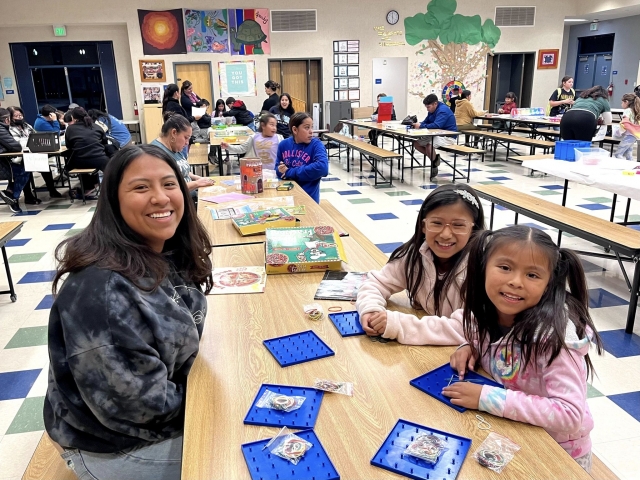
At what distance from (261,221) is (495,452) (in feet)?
6.49

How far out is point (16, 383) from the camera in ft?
9.09

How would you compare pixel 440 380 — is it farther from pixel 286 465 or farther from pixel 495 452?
pixel 286 465

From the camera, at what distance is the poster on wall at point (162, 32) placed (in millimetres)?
12547

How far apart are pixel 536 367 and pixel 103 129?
23.7 feet

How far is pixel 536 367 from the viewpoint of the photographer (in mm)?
1311

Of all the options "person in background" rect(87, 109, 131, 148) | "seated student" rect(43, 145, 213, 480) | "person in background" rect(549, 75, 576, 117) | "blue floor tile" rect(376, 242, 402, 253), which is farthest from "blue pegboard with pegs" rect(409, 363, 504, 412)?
"person in background" rect(549, 75, 576, 117)

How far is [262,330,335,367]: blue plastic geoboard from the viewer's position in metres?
1.47

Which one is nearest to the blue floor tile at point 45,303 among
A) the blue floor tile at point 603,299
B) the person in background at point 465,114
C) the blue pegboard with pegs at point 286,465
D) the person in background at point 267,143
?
the person in background at point 267,143

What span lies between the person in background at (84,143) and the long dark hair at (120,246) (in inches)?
229

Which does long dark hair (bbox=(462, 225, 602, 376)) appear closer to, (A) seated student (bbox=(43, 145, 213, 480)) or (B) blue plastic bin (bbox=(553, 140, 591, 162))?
(A) seated student (bbox=(43, 145, 213, 480))

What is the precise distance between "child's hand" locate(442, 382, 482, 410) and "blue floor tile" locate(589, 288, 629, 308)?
2689mm

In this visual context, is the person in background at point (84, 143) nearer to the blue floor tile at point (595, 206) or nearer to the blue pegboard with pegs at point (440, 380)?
the blue floor tile at point (595, 206)

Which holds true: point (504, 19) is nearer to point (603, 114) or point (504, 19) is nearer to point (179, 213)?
point (603, 114)

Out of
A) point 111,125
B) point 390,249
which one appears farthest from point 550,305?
point 111,125
